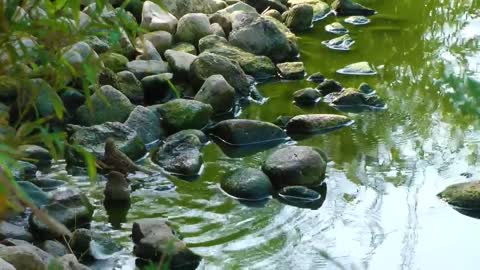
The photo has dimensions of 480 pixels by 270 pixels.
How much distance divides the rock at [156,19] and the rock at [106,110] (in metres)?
1.14

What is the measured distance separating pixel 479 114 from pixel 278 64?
4.90 meters

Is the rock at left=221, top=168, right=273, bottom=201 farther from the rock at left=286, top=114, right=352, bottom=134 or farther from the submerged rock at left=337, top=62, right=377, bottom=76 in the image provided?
the submerged rock at left=337, top=62, right=377, bottom=76

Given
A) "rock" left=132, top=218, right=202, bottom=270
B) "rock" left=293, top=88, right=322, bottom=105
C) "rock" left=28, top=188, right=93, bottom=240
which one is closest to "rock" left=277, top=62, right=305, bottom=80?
"rock" left=293, top=88, right=322, bottom=105

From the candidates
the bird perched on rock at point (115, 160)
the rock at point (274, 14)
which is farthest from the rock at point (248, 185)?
the rock at point (274, 14)

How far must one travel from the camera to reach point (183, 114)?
4988 mm

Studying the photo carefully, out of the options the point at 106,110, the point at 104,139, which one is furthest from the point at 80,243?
the point at 106,110

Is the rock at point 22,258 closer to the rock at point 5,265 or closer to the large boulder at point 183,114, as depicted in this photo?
the rock at point 5,265

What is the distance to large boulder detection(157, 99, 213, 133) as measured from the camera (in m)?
4.97

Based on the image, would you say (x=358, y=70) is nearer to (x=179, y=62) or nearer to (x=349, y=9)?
(x=179, y=62)

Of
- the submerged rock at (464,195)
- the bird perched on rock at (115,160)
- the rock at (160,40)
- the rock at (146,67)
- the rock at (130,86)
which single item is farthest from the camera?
the rock at (160,40)

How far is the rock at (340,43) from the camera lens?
6621mm

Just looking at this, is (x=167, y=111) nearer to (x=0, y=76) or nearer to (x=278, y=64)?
(x=278, y=64)

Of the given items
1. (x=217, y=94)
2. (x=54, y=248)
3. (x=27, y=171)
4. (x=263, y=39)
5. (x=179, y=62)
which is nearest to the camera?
(x=54, y=248)

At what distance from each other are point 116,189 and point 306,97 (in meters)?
1.80
